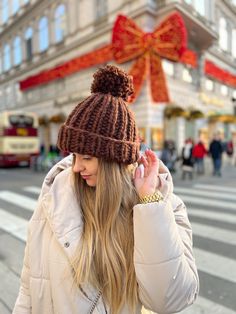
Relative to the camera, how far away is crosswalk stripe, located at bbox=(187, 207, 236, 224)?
18.0 ft

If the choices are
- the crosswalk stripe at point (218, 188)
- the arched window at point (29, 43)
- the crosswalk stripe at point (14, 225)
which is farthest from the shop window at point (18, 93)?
the crosswalk stripe at point (14, 225)

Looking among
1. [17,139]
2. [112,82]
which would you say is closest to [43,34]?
[17,139]

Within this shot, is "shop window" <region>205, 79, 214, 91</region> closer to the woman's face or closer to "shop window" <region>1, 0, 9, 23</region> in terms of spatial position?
the woman's face

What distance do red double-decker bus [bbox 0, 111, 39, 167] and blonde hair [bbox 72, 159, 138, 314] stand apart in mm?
16464

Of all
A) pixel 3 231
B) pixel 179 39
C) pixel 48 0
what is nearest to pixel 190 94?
pixel 179 39

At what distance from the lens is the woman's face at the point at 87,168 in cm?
124

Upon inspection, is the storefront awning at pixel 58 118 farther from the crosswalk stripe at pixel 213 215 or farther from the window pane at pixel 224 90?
the crosswalk stripe at pixel 213 215

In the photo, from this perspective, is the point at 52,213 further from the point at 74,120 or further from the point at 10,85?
the point at 10,85

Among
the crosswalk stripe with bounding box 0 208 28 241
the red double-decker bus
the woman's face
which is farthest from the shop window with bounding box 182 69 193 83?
the woman's face

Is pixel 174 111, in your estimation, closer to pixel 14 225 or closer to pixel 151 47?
pixel 151 47

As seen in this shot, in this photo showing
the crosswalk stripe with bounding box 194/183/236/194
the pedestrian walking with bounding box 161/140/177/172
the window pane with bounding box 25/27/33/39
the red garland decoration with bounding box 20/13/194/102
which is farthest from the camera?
the window pane with bounding box 25/27/33/39

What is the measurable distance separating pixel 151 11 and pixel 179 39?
268 centimetres

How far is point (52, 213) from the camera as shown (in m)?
1.25

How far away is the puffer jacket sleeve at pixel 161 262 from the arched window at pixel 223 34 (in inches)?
993
